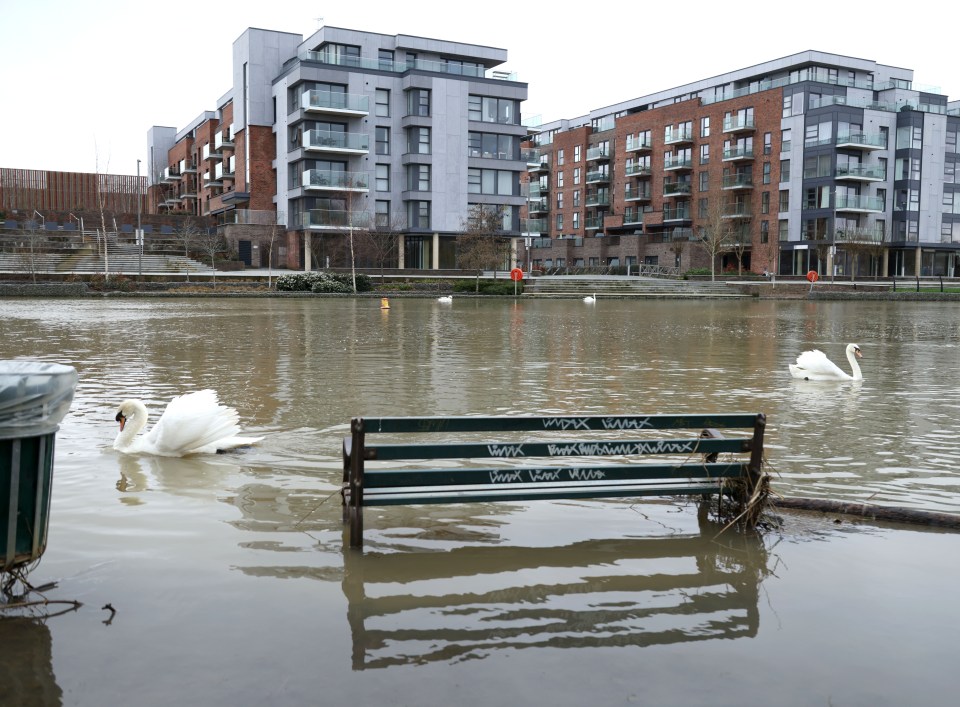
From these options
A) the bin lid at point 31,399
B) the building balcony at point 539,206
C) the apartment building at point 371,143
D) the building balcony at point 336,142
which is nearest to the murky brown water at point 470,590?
the bin lid at point 31,399

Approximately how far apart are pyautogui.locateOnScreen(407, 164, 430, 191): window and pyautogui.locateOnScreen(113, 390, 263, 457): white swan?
6122 centimetres

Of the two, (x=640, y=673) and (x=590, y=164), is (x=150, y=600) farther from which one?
(x=590, y=164)

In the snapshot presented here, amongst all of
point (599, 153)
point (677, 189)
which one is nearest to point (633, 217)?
point (677, 189)

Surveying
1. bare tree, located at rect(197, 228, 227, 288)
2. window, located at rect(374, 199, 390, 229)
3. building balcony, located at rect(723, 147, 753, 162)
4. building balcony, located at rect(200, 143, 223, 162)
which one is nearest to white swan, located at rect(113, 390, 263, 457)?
bare tree, located at rect(197, 228, 227, 288)

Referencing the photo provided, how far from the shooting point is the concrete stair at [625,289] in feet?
175

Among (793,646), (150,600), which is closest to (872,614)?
(793,646)

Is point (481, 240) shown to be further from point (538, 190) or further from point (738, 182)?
point (538, 190)

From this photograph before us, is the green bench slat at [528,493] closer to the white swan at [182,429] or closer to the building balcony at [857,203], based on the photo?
the white swan at [182,429]

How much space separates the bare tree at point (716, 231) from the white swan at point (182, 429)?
63167 mm

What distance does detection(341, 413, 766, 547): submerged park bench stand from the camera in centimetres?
502

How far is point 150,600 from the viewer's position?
4.31 m

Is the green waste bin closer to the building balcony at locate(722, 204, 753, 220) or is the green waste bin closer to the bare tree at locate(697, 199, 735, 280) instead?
the bare tree at locate(697, 199, 735, 280)

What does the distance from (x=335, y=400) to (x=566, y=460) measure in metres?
4.14

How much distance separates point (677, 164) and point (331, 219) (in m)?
37.3
